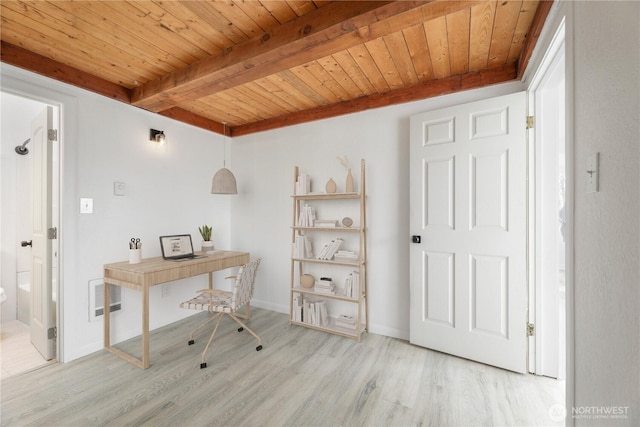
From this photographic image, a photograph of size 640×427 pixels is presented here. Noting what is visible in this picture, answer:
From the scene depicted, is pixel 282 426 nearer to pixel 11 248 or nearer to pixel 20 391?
pixel 20 391

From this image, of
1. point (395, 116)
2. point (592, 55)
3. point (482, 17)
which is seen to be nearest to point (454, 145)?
point (395, 116)

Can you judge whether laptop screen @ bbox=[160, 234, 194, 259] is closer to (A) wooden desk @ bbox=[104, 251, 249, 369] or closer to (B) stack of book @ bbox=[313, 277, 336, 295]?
(A) wooden desk @ bbox=[104, 251, 249, 369]

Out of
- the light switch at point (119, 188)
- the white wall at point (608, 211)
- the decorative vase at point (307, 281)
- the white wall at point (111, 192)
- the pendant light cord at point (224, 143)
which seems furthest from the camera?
the pendant light cord at point (224, 143)

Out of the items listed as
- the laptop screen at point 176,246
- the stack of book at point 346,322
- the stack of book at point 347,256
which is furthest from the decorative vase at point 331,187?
the laptop screen at point 176,246

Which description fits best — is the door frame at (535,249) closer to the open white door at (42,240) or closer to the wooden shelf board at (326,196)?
the wooden shelf board at (326,196)

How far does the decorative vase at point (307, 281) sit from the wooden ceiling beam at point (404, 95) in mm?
1776

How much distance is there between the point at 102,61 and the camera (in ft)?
7.11

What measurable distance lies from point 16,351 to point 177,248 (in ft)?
5.04

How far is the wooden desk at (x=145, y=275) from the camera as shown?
7.20ft

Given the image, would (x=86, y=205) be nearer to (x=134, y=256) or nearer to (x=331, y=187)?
(x=134, y=256)

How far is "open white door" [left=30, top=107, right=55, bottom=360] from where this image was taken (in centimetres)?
231

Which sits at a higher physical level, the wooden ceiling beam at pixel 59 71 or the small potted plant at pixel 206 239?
the wooden ceiling beam at pixel 59 71

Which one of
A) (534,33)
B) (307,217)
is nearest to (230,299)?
(307,217)

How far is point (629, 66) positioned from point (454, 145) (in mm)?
1530
